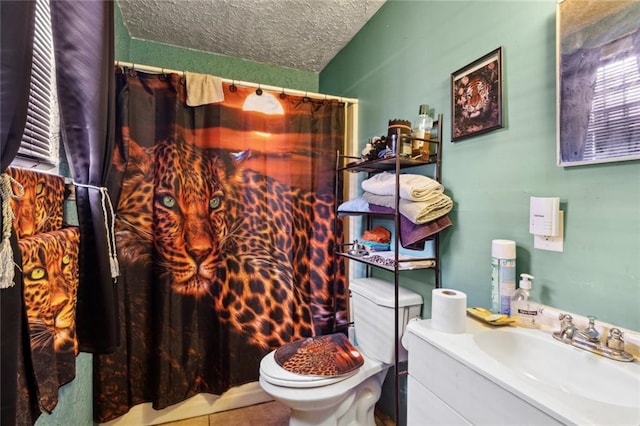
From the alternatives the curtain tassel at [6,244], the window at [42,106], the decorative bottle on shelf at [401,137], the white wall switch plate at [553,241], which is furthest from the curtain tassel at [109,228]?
the white wall switch plate at [553,241]

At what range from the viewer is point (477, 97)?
1168mm

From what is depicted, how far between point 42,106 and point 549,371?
182 centimetres

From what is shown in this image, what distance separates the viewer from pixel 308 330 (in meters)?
1.99

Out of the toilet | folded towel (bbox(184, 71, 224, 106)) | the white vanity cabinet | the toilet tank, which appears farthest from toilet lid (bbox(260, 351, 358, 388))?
folded towel (bbox(184, 71, 224, 106))

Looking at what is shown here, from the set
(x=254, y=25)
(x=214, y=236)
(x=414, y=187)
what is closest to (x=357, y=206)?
(x=414, y=187)

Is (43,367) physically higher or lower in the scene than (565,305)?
lower

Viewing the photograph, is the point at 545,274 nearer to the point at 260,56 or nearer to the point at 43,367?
the point at 43,367

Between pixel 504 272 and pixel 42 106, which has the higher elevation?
pixel 42 106

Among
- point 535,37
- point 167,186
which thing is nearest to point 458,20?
point 535,37

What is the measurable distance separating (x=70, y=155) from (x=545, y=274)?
1.71 m

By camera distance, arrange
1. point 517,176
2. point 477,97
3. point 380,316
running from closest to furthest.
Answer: point 517,176
point 477,97
point 380,316

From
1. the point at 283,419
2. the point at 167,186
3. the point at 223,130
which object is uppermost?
the point at 223,130

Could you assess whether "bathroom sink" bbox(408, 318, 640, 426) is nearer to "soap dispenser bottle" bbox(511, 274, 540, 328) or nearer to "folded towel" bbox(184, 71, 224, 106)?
"soap dispenser bottle" bbox(511, 274, 540, 328)

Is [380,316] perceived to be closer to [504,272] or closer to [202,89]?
[504,272]
